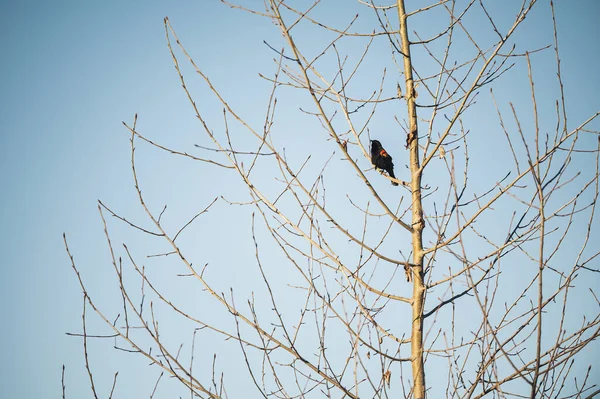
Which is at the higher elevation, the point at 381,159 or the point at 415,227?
the point at 381,159

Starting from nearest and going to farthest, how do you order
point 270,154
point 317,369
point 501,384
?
point 501,384 → point 317,369 → point 270,154

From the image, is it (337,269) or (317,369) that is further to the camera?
(337,269)

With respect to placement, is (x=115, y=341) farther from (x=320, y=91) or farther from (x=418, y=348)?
(x=320, y=91)

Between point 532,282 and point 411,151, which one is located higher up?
point 411,151

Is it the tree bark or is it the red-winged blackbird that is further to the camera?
the red-winged blackbird

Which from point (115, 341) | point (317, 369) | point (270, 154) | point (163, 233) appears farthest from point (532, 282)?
point (115, 341)

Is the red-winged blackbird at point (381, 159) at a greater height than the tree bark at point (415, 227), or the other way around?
the red-winged blackbird at point (381, 159)

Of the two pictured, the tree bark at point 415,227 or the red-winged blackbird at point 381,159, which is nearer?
the tree bark at point 415,227

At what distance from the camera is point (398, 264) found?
7.54ft

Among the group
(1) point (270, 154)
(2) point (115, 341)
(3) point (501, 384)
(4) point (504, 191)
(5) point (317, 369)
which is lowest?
(3) point (501, 384)

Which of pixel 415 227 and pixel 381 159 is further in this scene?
pixel 381 159

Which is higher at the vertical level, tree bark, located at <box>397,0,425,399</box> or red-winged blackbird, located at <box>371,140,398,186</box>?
red-winged blackbird, located at <box>371,140,398,186</box>

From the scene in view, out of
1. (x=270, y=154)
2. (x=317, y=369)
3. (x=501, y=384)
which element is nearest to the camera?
(x=501, y=384)

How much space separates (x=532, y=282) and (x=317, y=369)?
49.4 inches
